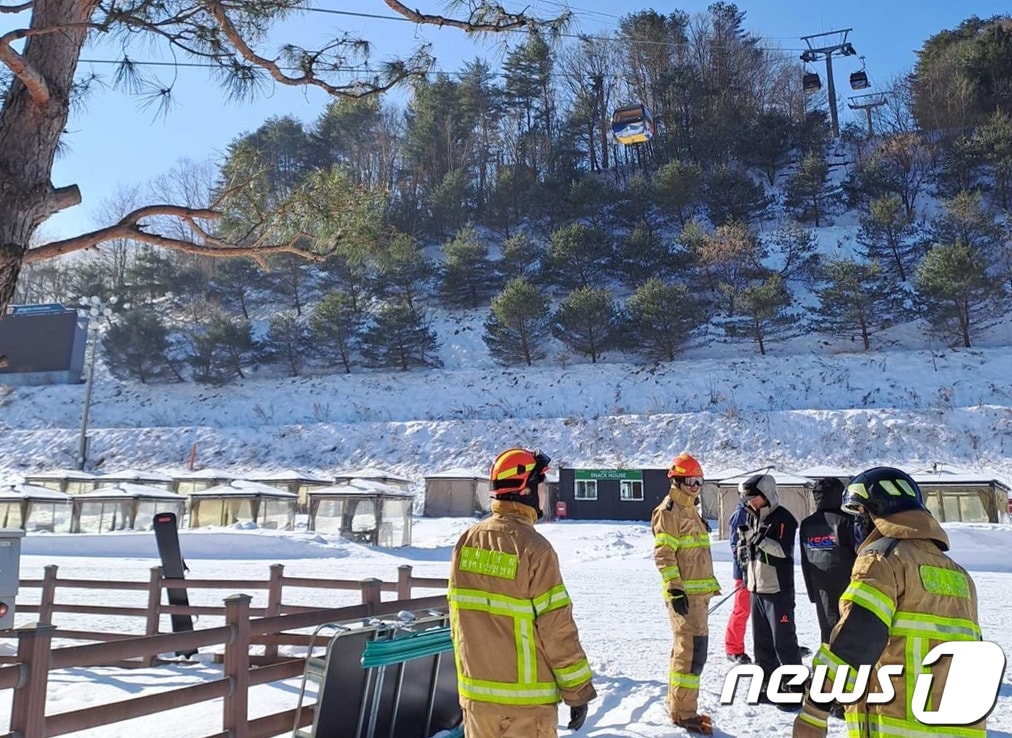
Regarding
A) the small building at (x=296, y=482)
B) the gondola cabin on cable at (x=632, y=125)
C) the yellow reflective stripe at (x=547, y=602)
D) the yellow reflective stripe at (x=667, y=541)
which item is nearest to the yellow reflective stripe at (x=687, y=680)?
the yellow reflective stripe at (x=667, y=541)

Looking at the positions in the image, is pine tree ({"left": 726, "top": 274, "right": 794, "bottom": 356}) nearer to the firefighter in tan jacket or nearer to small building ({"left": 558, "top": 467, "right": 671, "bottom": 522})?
small building ({"left": 558, "top": 467, "right": 671, "bottom": 522})

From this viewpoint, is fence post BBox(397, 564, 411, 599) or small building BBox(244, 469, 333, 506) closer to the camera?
fence post BBox(397, 564, 411, 599)

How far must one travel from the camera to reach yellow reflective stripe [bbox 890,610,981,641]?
2.82 metres

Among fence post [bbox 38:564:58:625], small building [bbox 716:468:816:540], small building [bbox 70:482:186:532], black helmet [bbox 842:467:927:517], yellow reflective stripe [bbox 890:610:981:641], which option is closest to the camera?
yellow reflective stripe [bbox 890:610:981:641]

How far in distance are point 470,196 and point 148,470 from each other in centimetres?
2927

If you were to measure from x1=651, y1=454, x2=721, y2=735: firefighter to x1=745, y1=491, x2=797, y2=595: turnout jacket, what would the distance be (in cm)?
51

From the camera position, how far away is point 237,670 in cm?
460

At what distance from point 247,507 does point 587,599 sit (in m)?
16.8

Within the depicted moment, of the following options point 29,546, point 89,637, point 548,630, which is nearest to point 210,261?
point 29,546

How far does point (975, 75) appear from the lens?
165ft

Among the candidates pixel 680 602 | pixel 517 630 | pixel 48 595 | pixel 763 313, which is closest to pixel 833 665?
pixel 517 630

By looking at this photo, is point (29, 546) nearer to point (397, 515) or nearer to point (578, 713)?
point (397, 515)

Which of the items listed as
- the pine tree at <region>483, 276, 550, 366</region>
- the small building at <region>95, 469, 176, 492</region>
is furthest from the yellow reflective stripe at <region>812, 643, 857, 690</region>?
the pine tree at <region>483, 276, 550, 366</region>

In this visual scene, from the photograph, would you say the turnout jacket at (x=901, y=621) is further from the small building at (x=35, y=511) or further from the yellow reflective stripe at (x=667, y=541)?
the small building at (x=35, y=511)
